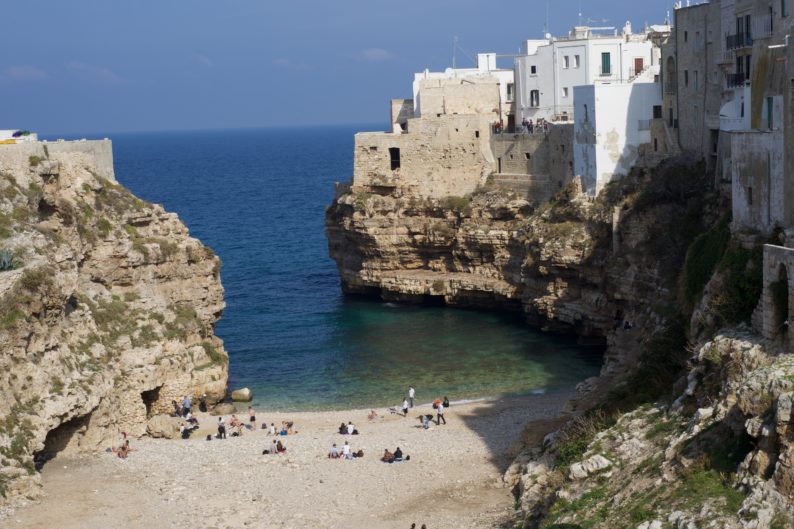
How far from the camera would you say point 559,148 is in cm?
5538

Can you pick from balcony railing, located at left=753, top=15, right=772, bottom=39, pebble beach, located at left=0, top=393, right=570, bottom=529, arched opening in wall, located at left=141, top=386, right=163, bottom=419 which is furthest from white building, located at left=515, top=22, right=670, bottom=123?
arched opening in wall, located at left=141, top=386, right=163, bottom=419

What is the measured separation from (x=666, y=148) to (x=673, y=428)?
930 inches

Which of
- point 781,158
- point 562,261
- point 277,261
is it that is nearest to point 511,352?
point 562,261

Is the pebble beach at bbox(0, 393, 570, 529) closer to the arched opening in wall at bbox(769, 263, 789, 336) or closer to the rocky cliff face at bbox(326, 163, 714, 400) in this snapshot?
the rocky cliff face at bbox(326, 163, 714, 400)

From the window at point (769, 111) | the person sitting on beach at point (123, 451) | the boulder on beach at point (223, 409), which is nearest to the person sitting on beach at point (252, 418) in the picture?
the boulder on beach at point (223, 409)

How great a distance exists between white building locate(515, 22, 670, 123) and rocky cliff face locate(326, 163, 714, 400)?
8.06 metres

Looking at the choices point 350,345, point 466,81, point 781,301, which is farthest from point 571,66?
point 781,301

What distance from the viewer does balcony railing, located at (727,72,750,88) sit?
4159cm

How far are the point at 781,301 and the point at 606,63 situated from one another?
1411 inches

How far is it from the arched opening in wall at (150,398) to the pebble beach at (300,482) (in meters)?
2.37

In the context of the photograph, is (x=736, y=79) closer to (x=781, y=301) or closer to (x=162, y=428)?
(x=781, y=301)

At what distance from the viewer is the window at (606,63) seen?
6116 centimetres

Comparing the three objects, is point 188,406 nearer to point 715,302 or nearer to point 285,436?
point 285,436

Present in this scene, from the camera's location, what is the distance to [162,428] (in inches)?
1554
